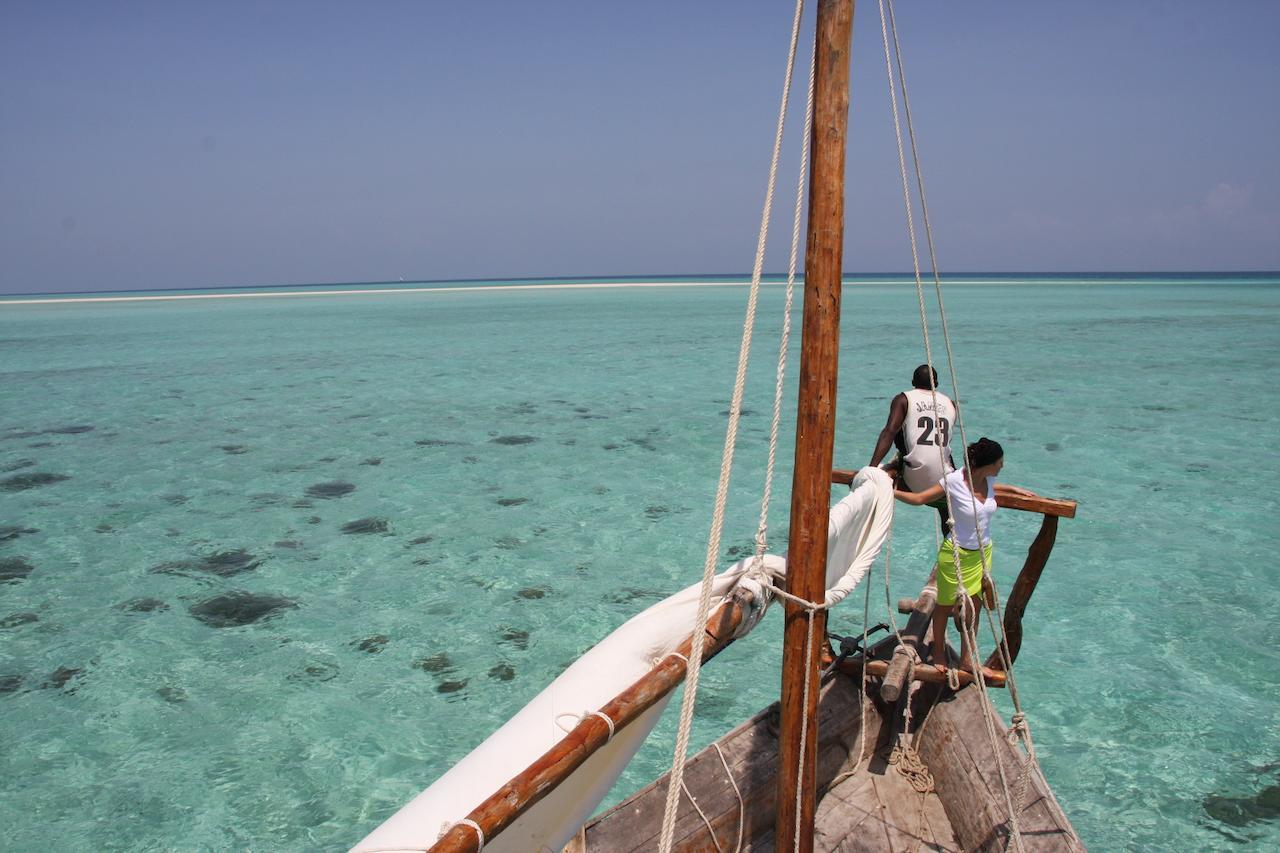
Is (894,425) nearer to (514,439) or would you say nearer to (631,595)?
(631,595)

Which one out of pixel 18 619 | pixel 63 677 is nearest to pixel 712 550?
pixel 63 677

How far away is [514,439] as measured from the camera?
17.3 m

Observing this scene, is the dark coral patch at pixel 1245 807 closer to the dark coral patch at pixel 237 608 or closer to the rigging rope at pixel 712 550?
the rigging rope at pixel 712 550

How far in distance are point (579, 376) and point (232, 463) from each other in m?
11.9

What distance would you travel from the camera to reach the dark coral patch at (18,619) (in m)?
9.00

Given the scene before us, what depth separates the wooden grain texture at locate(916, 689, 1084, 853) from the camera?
3.87 m

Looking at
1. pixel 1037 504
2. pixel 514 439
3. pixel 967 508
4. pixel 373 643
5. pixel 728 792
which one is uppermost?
pixel 1037 504

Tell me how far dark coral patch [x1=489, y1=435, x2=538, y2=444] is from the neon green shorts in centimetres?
1249

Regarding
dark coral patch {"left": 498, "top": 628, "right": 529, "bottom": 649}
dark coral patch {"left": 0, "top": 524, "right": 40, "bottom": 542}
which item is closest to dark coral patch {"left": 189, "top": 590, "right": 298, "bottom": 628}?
dark coral patch {"left": 498, "top": 628, "right": 529, "bottom": 649}

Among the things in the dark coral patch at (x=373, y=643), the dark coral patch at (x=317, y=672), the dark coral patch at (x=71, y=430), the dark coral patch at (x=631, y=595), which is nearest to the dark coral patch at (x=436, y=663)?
the dark coral patch at (x=373, y=643)

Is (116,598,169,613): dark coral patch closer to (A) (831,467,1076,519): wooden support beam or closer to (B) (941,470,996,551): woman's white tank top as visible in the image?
(A) (831,467,1076,519): wooden support beam

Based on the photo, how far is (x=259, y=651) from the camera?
336 inches

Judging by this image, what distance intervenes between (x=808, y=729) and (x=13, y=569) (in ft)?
36.6

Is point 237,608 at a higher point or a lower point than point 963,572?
lower
